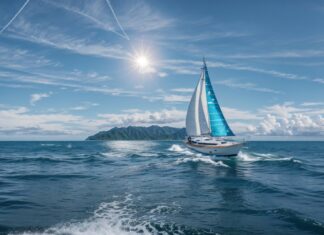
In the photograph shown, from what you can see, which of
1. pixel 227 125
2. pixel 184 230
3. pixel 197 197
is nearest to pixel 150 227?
pixel 184 230

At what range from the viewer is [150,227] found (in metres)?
15.6

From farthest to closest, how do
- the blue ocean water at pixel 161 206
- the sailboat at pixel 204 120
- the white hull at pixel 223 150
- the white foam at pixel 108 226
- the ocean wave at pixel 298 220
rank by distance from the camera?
the sailboat at pixel 204 120, the white hull at pixel 223 150, the blue ocean water at pixel 161 206, the ocean wave at pixel 298 220, the white foam at pixel 108 226

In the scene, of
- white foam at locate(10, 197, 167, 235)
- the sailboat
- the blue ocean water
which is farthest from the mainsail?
white foam at locate(10, 197, 167, 235)

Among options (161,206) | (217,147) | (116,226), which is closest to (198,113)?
(217,147)

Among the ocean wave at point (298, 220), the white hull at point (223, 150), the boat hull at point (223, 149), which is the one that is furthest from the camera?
the white hull at point (223, 150)

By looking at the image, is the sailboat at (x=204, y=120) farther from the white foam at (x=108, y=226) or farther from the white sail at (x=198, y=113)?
the white foam at (x=108, y=226)

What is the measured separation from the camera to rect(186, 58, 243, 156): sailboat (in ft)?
194

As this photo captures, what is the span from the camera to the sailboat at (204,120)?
59062 millimetres

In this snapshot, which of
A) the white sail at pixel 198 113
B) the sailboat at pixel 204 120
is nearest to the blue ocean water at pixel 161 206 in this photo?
the sailboat at pixel 204 120

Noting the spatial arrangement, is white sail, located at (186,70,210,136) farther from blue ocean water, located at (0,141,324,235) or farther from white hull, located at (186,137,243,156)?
blue ocean water, located at (0,141,324,235)

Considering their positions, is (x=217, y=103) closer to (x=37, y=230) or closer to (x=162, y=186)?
(x=162, y=186)

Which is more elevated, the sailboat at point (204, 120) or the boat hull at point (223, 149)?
the sailboat at point (204, 120)

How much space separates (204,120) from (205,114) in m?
1.41

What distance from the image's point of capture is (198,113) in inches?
2475
